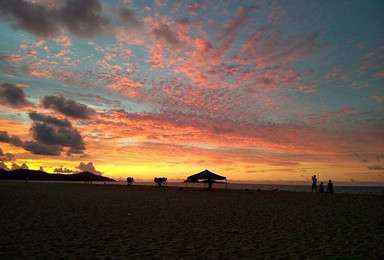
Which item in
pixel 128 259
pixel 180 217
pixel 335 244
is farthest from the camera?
pixel 180 217

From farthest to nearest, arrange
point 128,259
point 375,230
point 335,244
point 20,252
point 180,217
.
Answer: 1. point 180,217
2. point 375,230
3. point 335,244
4. point 20,252
5. point 128,259

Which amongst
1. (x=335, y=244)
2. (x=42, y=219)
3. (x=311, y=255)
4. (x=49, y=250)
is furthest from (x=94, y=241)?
(x=335, y=244)

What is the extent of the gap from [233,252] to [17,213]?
1180cm

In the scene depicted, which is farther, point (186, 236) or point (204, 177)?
point (204, 177)

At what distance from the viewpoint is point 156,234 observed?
388 inches

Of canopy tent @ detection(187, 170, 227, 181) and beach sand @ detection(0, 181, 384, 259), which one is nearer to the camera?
beach sand @ detection(0, 181, 384, 259)

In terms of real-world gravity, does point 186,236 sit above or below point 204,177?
below

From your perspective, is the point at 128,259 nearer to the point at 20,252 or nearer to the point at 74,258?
the point at 74,258

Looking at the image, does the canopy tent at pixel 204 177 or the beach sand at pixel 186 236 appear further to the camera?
the canopy tent at pixel 204 177

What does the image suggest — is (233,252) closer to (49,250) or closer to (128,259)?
(128,259)

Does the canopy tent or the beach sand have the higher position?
the canopy tent

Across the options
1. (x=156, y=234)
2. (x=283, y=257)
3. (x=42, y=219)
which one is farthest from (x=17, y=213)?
(x=283, y=257)

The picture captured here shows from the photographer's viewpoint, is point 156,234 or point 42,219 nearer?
point 156,234

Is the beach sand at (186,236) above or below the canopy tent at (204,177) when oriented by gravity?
below
